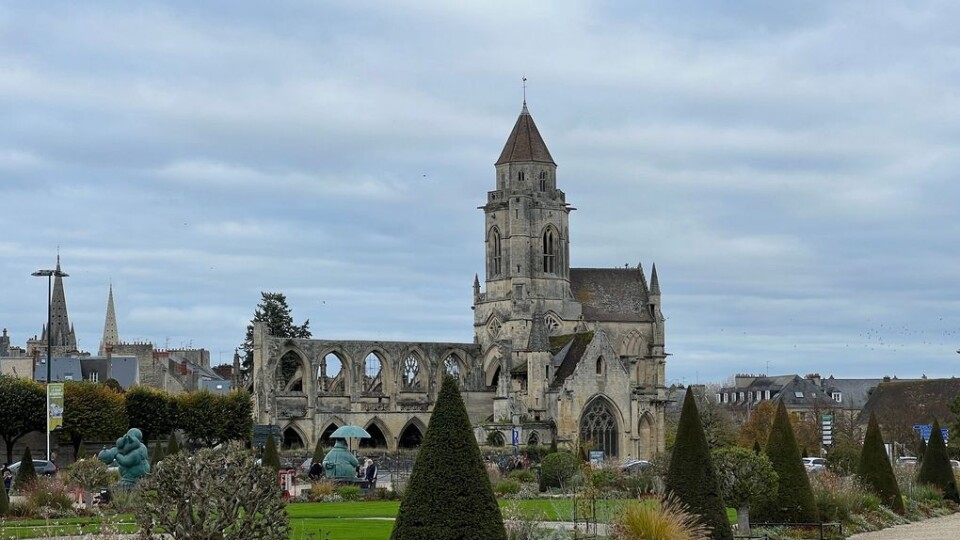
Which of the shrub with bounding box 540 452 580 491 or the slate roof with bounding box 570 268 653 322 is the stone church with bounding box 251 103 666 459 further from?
the shrub with bounding box 540 452 580 491

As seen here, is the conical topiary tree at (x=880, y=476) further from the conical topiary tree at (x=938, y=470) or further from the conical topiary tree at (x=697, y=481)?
the conical topiary tree at (x=697, y=481)

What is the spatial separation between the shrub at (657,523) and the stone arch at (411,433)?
64.5 metres

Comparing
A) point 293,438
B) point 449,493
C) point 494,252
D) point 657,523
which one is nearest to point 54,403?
point 293,438

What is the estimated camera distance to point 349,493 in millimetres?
41125

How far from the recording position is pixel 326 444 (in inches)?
3413

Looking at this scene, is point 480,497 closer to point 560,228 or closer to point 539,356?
point 539,356

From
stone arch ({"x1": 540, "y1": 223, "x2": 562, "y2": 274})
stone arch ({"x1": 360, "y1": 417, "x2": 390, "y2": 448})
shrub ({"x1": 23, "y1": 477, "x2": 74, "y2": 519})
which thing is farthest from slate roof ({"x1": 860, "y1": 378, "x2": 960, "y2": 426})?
shrub ({"x1": 23, "y1": 477, "x2": 74, "y2": 519})

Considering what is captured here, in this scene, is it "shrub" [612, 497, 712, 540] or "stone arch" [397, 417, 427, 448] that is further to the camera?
"stone arch" [397, 417, 427, 448]

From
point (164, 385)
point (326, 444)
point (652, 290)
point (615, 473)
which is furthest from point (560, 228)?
point (615, 473)

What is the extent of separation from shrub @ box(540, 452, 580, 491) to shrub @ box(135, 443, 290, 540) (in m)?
28.0

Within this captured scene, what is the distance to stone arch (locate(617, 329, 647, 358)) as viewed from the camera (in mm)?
93000

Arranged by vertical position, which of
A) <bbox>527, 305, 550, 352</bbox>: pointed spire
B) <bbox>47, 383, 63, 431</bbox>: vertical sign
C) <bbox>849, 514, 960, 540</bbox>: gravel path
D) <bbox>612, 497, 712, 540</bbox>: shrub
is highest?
<bbox>527, 305, 550, 352</bbox>: pointed spire

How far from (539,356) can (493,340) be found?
7405 mm

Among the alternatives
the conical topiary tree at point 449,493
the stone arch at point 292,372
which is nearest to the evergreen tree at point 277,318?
the stone arch at point 292,372
